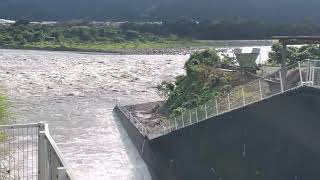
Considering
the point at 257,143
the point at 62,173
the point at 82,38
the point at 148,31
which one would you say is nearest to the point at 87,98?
the point at 257,143

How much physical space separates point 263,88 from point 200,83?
16.8 m

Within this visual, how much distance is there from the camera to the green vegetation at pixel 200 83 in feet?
104

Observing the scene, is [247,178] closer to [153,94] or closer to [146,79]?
[153,94]

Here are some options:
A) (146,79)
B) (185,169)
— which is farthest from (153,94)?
(185,169)

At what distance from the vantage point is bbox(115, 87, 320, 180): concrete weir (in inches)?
647

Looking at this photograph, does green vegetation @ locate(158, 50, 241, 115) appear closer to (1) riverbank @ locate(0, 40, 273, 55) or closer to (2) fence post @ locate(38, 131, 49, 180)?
(2) fence post @ locate(38, 131, 49, 180)

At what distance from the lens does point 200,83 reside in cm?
3531

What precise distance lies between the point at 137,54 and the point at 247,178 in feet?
272

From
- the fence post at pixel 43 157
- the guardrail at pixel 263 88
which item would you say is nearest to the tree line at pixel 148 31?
the guardrail at pixel 263 88

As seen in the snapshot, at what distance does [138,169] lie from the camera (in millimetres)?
28578

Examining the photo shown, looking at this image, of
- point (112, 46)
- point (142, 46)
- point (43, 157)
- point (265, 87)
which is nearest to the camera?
point (43, 157)

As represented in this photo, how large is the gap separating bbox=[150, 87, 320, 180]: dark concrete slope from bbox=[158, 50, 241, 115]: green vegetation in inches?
309

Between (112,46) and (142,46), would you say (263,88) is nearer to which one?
(112,46)

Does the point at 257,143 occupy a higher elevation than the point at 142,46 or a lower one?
lower
